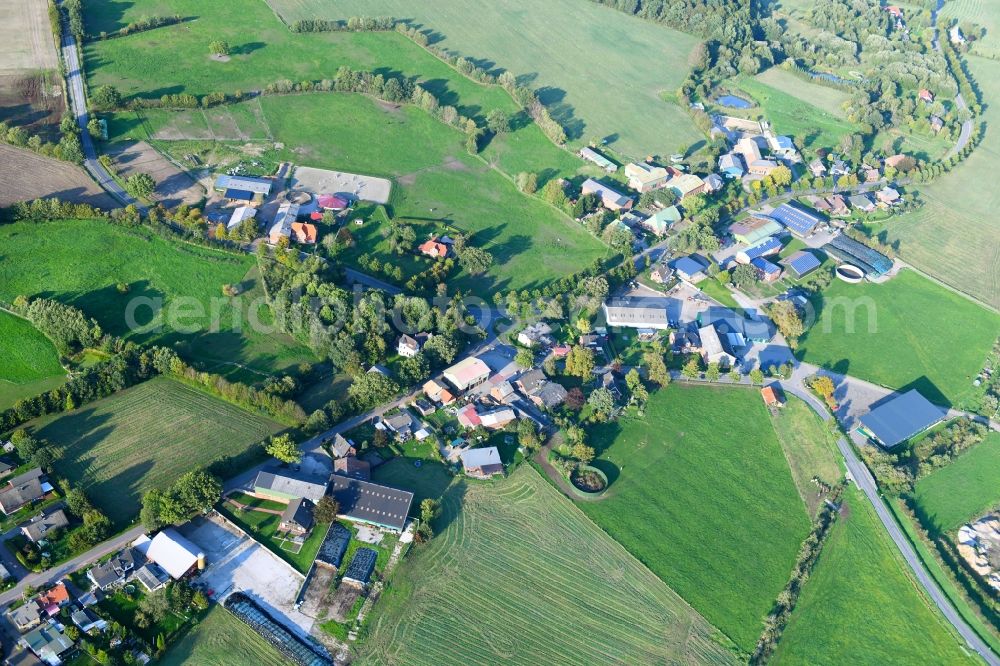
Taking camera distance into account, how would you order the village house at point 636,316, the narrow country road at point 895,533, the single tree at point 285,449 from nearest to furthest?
1. the narrow country road at point 895,533
2. the single tree at point 285,449
3. the village house at point 636,316

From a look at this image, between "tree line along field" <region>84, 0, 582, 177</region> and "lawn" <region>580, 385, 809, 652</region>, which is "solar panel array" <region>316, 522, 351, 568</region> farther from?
"tree line along field" <region>84, 0, 582, 177</region>

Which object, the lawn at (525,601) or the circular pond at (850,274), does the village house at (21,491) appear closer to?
the lawn at (525,601)

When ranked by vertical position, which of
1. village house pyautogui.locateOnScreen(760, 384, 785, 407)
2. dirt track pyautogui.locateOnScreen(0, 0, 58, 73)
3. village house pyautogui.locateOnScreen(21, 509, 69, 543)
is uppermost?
dirt track pyautogui.locateOnScreen(0, 0, 58, 73)

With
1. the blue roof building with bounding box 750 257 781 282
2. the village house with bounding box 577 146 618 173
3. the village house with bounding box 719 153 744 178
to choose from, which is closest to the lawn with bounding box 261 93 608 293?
the village house with bounding box 577 146 618 173

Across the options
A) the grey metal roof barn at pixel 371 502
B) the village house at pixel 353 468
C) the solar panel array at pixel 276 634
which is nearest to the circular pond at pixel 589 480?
the grey metal roof barn at pixel 371 502

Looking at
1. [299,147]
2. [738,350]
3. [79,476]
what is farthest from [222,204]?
[738,350]

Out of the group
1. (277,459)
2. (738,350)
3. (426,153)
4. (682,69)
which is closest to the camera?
(277,459)

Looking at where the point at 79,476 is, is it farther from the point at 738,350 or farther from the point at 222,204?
the point at 738,350
